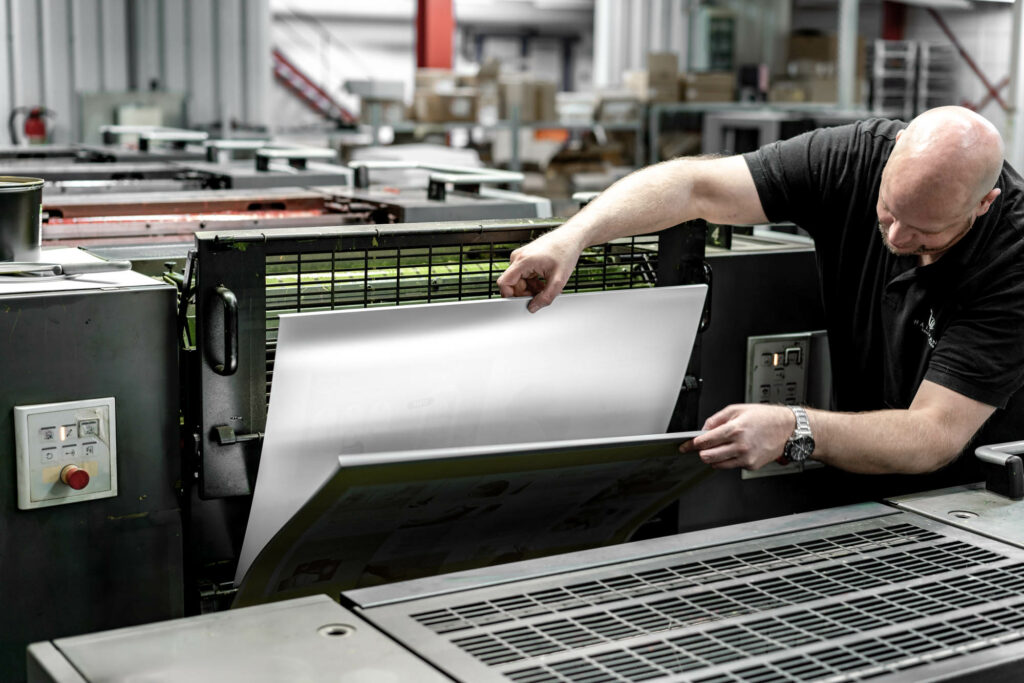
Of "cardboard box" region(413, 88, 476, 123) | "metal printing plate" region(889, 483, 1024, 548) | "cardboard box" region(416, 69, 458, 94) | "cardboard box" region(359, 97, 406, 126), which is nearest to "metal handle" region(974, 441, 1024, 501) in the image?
"metal printing plate" region(889, 483, 1024, 548)

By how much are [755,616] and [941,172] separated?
0.65 meters

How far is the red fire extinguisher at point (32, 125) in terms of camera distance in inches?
236

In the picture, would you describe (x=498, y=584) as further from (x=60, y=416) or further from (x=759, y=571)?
(x=60, y=416)

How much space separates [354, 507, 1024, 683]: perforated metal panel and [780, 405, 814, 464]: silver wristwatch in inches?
6.6

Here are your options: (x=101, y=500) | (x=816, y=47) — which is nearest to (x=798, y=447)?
(x=101, y=500)

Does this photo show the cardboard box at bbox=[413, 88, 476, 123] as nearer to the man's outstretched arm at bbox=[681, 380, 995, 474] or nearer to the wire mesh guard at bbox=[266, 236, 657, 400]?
the wire mesh guard at bbox=[266, 236, 657, 400]

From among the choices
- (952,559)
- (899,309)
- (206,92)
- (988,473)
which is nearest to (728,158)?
(899,309)

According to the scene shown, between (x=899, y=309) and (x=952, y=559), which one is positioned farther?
(x=899, y=309)

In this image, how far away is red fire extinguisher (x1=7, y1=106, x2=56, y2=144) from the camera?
598 centimetres

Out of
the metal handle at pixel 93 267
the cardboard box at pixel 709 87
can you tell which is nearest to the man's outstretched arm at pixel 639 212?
the metal handle at pixel 93 267

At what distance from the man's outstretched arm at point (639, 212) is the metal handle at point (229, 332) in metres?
0.28

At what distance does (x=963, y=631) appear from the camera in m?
0.89

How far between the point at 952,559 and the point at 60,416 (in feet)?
2.83

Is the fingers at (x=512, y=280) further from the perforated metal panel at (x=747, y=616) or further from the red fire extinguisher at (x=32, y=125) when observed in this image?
the red fire extinguisher at (x=32, y=125)
